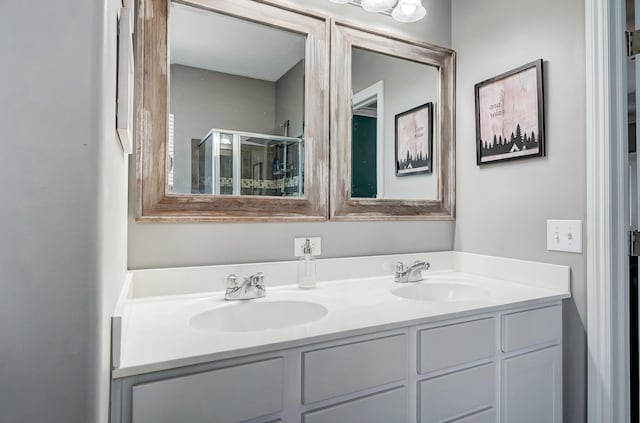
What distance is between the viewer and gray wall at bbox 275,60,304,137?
1.51m

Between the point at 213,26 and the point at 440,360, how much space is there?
1.42m

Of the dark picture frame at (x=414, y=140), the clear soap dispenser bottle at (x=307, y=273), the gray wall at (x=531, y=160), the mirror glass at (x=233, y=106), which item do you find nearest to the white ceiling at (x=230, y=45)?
the mirror glass at (x=233, y=106)

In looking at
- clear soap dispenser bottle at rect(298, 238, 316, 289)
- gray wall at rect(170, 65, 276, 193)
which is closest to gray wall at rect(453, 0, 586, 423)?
clear soap dispenser bottle at rect(298, 238, 316, 289)

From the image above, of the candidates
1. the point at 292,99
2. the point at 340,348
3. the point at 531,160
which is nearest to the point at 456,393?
the point at 340,348

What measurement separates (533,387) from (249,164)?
131 centimetres

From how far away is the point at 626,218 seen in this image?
126cm

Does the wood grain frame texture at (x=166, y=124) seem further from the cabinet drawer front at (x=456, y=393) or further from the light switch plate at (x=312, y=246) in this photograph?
the cabinet drawer front at (x=456, y=393)

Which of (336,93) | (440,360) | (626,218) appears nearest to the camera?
(440,360)

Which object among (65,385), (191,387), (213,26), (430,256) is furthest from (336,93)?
(65,385)

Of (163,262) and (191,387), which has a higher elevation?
(163,262)

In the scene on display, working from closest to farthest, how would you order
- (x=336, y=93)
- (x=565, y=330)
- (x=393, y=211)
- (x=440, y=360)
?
(x=440, y=360) < (x=565, y=330) < (x=336, y=93) < (x=393, y=211)

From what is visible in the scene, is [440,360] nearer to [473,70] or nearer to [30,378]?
[30,378]

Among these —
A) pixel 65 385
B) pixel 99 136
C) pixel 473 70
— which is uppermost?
pixel 473 70

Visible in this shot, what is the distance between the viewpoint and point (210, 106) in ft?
4.56
